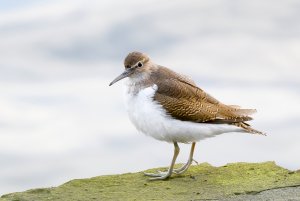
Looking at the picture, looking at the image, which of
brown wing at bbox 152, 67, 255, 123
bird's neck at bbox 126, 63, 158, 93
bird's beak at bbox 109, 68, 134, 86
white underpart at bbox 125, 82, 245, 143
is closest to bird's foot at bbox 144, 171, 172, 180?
white underpart at bbox 125, 82, 245, 143

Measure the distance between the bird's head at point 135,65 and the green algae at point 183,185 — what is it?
1.36 m

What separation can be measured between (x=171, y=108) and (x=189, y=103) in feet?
0.89

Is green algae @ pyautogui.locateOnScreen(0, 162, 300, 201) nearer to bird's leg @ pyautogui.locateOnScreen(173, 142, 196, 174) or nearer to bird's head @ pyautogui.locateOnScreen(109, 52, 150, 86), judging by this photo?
bird's leg @ pyautogui.locateOnScreen(173, 142, 196, 174)

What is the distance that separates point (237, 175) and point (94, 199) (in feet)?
6.46

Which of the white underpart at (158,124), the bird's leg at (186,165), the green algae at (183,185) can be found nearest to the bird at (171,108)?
the white underpart at (158,124)

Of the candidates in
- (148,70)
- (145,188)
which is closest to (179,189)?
(145,188)

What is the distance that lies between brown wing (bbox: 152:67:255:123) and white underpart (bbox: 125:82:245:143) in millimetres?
70

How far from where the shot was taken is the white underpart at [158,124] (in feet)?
29.0

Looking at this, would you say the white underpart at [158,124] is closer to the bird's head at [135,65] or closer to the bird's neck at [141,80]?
the bird's neck at [141,80]

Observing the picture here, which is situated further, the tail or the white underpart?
the tail

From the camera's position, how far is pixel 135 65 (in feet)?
30.3

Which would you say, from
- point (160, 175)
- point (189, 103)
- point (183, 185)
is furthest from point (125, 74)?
point (183, 185)

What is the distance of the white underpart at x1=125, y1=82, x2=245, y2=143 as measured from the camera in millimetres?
8844

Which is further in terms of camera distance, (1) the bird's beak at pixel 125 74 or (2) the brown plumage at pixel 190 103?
(1) the bird's beak at pixel 125 74
